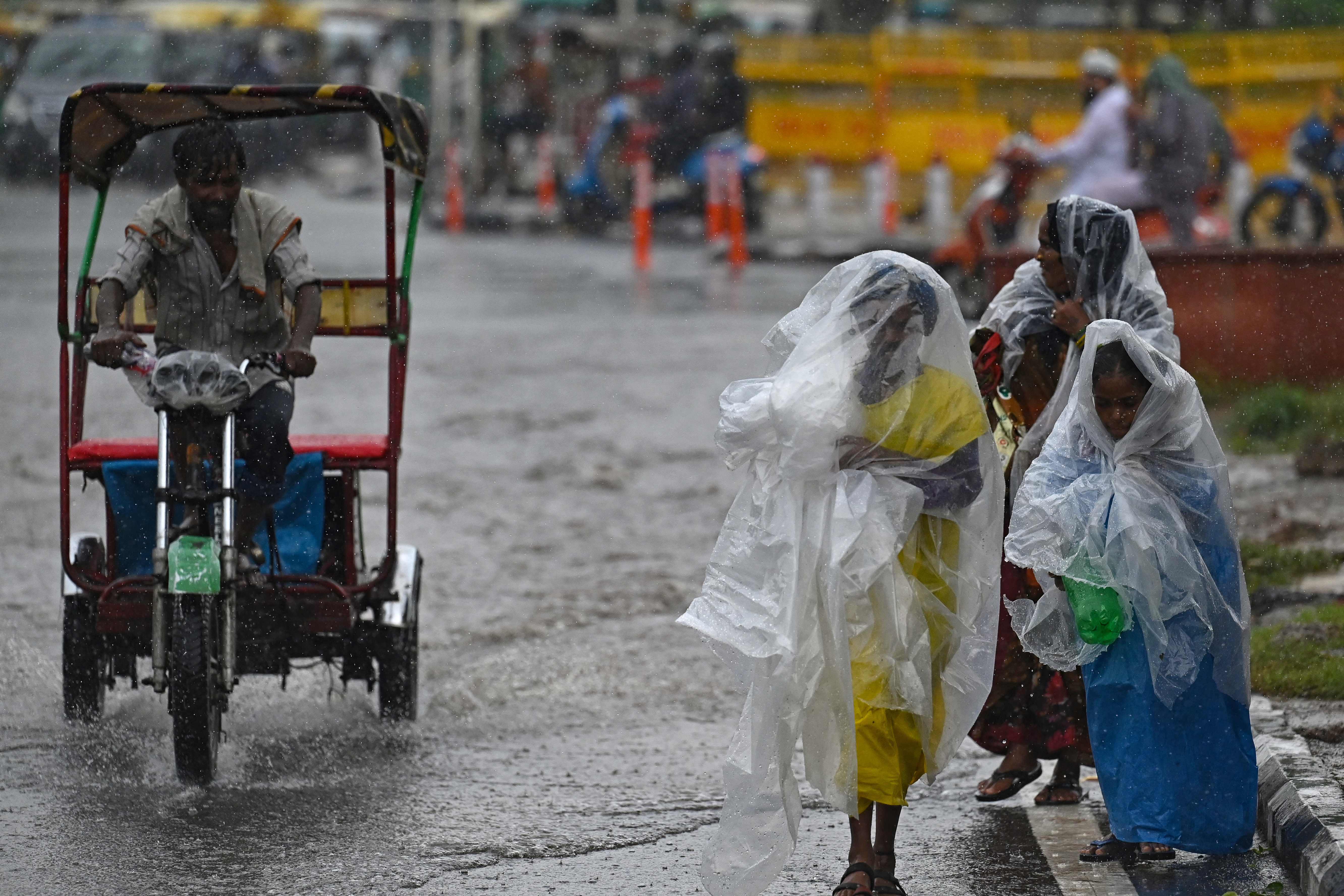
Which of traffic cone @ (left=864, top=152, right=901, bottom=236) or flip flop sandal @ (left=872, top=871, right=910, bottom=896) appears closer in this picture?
flip flop sandal @ (left=872, top=871, right=910, bottom=896)

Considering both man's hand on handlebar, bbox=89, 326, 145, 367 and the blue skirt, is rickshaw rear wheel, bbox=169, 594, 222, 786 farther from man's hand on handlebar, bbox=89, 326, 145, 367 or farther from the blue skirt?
the blue skirt

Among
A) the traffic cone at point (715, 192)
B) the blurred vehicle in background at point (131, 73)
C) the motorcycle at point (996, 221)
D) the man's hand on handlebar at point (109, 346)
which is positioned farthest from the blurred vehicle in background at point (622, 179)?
the man's hand on handlebar at point (109, 346)

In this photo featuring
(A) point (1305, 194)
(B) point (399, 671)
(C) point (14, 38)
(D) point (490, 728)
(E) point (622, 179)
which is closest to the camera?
(B) point (399, 671)

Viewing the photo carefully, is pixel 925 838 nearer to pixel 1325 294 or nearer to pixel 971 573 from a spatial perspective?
pixel 971 573

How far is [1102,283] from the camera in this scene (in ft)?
16.0

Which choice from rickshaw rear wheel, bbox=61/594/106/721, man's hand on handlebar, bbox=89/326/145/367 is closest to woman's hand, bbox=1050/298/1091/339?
man's hand on handlebar, bbox=89/326/145/367

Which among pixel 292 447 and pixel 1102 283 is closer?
pixel 1102 283

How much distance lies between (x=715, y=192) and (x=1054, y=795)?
54.3 ft

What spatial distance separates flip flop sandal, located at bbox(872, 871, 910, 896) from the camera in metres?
4.19

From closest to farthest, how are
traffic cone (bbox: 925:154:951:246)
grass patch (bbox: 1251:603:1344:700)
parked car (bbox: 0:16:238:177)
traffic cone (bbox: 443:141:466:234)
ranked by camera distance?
grass patch (bbox: 1251:603:1344:700)
traffic cone (bbox: 925:154:951:246)
traffic cone (bbox: 443:141:466:234)
parked car (bbox: 0:16:238:177)

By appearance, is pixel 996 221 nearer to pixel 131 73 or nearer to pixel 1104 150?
pixel 1104 150

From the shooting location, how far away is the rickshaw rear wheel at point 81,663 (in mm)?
5465

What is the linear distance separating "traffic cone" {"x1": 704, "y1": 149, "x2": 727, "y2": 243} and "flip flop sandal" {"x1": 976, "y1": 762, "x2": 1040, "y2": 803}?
53.0 ft

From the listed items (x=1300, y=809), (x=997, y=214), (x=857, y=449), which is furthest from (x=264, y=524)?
(x=997, y=214)
